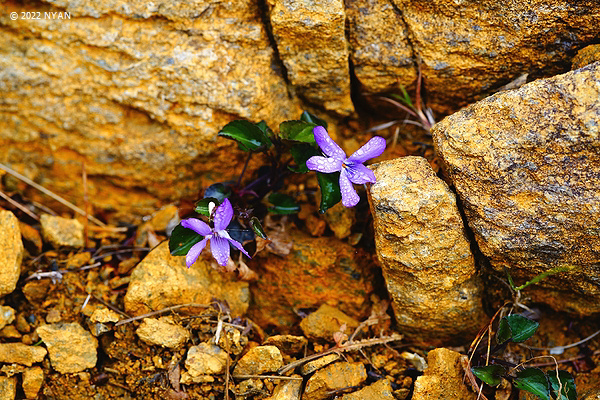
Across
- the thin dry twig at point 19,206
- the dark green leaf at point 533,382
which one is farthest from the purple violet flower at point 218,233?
the dark green leaf at point 533,382

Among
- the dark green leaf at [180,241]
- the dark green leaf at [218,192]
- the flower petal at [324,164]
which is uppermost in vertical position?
the flower petal at [324,164]

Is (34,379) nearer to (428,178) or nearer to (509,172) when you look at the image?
(428,178)

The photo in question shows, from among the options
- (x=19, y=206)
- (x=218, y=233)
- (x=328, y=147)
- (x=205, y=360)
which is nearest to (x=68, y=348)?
(x=205, y=360)

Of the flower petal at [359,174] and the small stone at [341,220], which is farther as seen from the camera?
the small stone at [341,220]

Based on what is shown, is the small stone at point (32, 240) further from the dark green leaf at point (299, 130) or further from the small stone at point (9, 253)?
the dark green leaf at point (299, 130)

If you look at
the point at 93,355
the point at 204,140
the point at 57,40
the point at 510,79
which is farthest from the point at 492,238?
the point at 57,40
